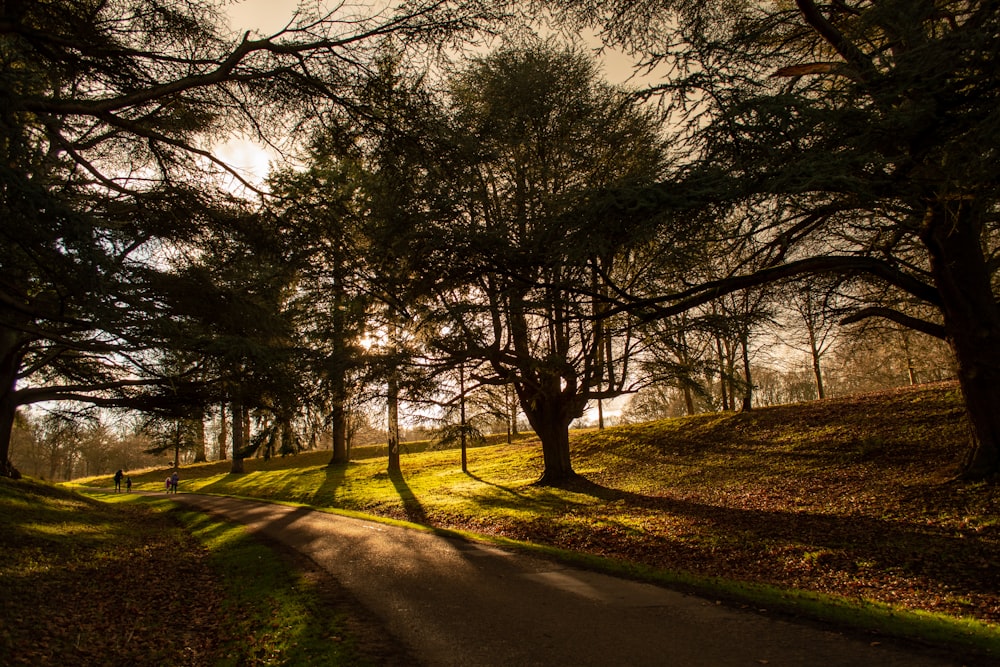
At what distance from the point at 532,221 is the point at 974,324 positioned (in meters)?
7.69

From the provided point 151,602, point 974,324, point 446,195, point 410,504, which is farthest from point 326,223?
point 410,504

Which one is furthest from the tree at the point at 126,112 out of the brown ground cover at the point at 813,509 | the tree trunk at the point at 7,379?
the brown ground cover at the point at 813,509

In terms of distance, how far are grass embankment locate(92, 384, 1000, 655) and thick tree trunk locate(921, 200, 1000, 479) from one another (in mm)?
888

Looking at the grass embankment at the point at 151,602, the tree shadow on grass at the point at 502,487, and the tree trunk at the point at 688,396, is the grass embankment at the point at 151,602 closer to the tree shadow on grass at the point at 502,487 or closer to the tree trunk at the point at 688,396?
the tree shadow on grass at the point at 502,487

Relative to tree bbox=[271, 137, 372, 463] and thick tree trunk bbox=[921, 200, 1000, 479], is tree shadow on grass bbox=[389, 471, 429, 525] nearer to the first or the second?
tree bbox=[271, 137, 372, 463]

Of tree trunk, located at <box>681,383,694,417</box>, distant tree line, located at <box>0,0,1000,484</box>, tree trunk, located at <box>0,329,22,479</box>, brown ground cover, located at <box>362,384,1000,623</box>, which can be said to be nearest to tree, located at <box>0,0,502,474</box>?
distant tree line, located at <box>0,0,1000,484</box>

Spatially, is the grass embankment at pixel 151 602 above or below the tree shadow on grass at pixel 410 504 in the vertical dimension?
above

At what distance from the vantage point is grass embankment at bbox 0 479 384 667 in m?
5.21

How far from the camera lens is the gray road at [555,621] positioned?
470cm

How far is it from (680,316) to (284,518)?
11.5 meters

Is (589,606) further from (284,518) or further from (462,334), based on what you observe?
(284,518)

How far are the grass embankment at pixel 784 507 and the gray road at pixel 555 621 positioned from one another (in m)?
0.75

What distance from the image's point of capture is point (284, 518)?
1488 centimetres

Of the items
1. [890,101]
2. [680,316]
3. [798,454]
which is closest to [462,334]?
[680,316]
